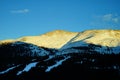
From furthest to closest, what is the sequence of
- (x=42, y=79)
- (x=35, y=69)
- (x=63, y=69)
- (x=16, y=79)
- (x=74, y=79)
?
(x=35, y=69)
(x=63, y=69)
(x=16, y=79)
(x=42, y=79)
(x=74, y=79)

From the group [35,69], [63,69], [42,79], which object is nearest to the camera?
[42,79]

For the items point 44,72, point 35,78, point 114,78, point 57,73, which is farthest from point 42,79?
point 114,78

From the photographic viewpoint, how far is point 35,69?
14888 centimetres

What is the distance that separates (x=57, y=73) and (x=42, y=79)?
1271 centimetres

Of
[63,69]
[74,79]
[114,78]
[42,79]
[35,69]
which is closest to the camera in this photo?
[114,78]

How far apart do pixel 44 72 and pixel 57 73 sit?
1193 cm

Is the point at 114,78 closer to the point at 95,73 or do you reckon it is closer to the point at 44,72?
the point at 95,73

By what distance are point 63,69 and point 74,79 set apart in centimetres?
2969

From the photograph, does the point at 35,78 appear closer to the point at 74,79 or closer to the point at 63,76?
the point at 63,76

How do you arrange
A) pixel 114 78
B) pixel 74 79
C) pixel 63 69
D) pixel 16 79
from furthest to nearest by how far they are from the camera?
1. pixel 63 69
2. pixel 16 79
3. pixel 74 79
4. pixel 114 78

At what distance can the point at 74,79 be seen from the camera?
107562 mm

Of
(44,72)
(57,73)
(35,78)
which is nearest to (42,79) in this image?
(35,78)

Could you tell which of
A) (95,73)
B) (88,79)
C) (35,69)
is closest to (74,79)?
(88,79)

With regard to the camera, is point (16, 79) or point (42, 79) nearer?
point (42, 79)
